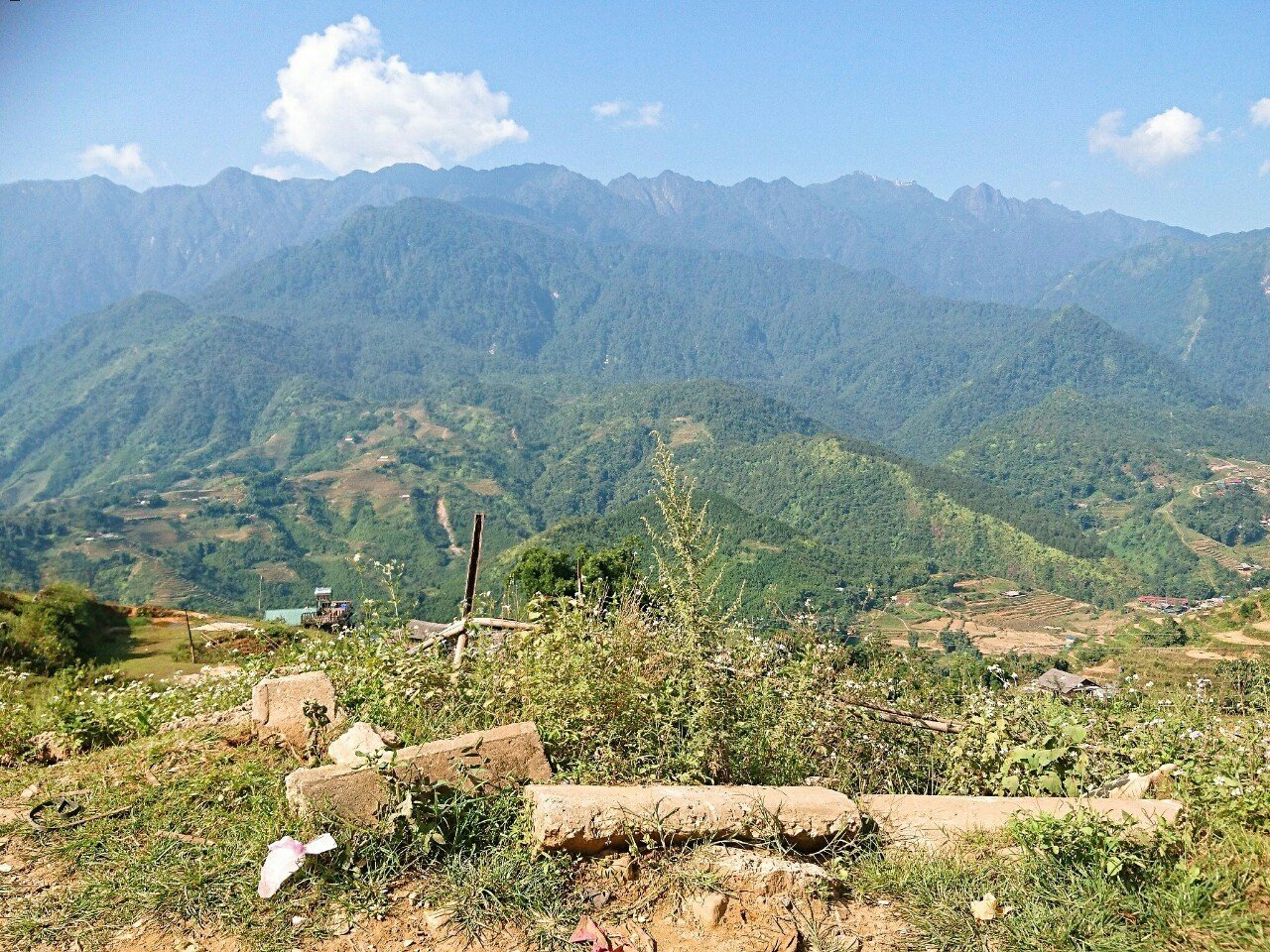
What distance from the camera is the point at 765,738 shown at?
4750mm

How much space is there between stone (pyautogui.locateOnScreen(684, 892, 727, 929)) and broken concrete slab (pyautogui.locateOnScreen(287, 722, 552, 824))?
103 centimetres

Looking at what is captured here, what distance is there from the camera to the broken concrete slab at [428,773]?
3568mm

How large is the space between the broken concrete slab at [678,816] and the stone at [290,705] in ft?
6.22

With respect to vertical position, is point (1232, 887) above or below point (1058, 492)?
above

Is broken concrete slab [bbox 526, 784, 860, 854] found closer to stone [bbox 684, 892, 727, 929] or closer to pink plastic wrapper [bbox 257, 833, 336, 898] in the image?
stone [bbox 684, 892, 727, 929]

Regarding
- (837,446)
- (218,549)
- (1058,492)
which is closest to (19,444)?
(218,549)

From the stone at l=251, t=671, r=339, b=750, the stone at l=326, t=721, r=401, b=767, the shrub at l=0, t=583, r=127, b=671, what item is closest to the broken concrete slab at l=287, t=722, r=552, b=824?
the stone at l=326, t=721, r=401, b=767

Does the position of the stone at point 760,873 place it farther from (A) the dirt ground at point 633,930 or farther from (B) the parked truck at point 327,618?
(B) the parked truck at point 327,618

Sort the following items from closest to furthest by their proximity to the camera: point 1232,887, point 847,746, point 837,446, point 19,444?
point 1232,887
point 847,746
point 837,446
point 19,444

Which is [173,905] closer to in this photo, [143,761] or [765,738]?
[143,761]

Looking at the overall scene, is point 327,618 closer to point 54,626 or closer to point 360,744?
point 54,626

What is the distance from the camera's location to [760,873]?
347cm

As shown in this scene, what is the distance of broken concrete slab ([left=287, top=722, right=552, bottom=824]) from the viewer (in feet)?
11.7

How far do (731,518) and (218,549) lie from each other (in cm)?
6788
